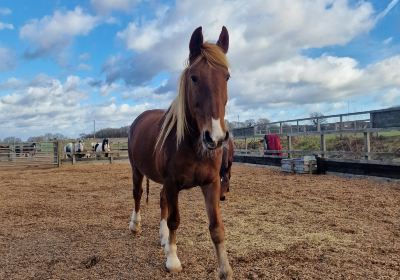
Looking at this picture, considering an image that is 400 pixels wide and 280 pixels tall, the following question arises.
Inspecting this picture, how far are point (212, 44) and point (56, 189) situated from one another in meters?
7.41

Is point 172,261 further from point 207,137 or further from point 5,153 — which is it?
point 5,153

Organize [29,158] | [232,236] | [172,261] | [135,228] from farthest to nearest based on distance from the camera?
[29,158]
[135,228]
[232,236]
[172,261]

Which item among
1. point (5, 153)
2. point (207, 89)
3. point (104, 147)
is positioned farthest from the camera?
point (104, 147)

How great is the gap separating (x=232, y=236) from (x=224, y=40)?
2.24m

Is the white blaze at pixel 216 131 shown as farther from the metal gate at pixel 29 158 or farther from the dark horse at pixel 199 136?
the metal gate at pixel 29 158

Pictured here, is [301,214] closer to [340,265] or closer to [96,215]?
[340,265]

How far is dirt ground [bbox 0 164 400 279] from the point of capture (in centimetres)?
320

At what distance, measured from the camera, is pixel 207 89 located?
2602 millimetres

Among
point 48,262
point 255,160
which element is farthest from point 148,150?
point 255,160

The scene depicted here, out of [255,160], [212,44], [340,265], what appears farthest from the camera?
[255,160]

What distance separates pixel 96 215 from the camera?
576 cm

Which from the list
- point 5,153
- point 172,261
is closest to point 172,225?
point 172,261

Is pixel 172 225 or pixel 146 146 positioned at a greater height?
pixel 146 146

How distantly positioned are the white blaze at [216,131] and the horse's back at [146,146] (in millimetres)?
1316
